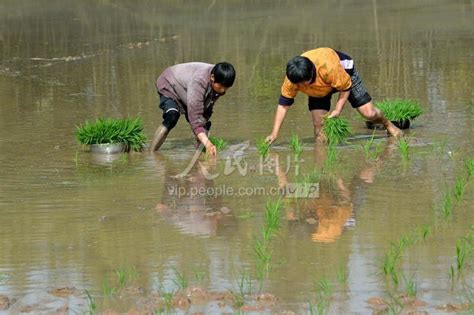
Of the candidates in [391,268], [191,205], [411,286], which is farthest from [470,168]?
[411,286]

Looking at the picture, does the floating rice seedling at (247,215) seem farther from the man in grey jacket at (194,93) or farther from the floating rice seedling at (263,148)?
the floating rice seedling at (263,148)

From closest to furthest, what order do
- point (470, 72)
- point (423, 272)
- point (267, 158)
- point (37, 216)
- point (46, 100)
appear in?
point (423, 272) < point (37, 216) < point (267, 158) < point (46, 100) < point (470, 72)

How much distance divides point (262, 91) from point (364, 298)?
6648 mm

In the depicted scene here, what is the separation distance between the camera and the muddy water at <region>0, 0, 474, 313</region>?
5.09 m

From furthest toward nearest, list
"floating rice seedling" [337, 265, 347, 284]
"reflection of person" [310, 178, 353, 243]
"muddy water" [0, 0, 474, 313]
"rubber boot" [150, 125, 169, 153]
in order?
"rubber boot" [150, 125, 169, 153] < "reflection of person" [310, 178, 353, 243] < "muddy water" [0, 0, 474, 313] < "floating rice seedling" [337, 265, 347, 284]

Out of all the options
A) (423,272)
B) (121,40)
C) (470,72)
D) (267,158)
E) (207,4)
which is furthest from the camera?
(207,4)

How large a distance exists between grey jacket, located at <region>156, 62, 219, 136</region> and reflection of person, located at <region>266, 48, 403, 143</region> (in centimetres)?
52

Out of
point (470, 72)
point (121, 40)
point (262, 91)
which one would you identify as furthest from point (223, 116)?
point (121, 40)

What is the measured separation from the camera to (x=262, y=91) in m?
11.1

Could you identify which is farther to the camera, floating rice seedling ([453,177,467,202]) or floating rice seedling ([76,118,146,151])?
floating rice seedling ([76,118,146,151])

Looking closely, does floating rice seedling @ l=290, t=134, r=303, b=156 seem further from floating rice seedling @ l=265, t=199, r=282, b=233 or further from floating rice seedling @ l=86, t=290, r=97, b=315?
floating rice seedling @ l=86, t=290, r=97, b=315

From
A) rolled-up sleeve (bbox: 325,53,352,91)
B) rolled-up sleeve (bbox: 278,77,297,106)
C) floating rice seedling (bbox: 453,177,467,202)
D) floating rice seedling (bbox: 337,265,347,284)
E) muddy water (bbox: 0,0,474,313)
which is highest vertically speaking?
rolled-up sleeve (bbox: 325,53,352,91)

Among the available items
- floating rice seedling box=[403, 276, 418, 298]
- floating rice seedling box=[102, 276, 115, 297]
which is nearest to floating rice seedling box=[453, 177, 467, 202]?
floating rice seedling box=[403, 276, 418, 298]

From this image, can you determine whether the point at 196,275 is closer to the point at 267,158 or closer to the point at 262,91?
the point at 267,158
